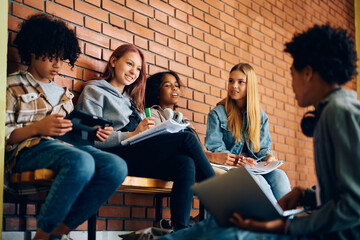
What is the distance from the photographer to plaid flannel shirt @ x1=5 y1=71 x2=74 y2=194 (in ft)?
6.19

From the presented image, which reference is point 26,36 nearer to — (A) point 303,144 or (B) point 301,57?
(B) point 301,57

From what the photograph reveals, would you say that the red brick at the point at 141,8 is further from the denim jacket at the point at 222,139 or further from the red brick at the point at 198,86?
the denim jacket at the point at 222,139

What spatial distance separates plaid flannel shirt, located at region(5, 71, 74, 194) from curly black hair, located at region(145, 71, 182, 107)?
923 mm

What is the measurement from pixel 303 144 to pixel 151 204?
7.55 ft

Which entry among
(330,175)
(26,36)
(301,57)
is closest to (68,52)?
(26,36)

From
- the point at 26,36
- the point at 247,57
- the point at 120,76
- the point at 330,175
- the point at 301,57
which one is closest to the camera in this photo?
the point at 330,175

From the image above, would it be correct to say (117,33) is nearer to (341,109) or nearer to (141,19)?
(141,19)

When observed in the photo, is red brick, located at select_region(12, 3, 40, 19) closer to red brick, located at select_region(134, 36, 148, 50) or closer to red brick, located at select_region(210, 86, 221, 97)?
red brick, located at select_region(134, 36, 148, 50)

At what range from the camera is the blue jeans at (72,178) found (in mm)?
1668

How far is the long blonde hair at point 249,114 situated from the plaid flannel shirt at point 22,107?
51.7 inches

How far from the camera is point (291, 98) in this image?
15.0ft

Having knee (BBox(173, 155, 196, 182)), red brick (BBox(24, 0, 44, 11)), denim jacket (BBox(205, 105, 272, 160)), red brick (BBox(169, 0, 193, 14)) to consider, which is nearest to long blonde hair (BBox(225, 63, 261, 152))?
denim jacket (BBox(205, 105, 272, 160))

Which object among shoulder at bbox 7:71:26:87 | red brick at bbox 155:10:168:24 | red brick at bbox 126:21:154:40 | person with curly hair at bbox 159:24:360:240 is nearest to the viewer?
person with curly hair at bbox 159:24:360:240

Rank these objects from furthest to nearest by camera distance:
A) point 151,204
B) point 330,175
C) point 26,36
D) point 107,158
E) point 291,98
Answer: point 291,98 < point 151,204 < point 26,36 < point 107,158 < point 330,175
